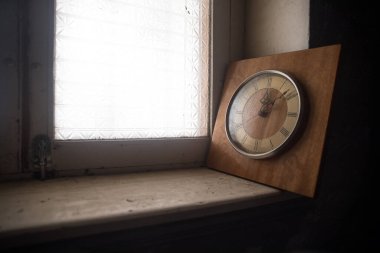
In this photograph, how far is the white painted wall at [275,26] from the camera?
1222 mm

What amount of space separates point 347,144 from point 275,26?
28.5 inches

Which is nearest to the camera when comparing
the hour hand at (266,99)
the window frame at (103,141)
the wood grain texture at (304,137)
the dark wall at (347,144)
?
the wood grain texture at (304,137)

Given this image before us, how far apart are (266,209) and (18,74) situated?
108 cm

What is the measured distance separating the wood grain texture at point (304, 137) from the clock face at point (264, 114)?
0.04 meters

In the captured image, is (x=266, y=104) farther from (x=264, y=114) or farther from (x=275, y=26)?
(x=275, y=26)

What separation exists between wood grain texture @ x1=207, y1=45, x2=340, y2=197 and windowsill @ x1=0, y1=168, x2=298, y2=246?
5 centimetres

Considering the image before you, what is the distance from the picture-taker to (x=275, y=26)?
135cm

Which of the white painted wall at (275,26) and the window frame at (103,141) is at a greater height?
the white painted wall at (275,26)

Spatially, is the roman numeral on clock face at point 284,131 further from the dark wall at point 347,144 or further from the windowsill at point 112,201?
the dark wall at point 347,144

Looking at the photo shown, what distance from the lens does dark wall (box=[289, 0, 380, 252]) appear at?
1.30m

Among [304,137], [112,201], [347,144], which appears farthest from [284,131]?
[112,201]

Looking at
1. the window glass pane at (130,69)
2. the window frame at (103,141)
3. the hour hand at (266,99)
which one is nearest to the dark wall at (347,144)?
the hour hand at (266,99)

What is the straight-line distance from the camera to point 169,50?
1.33m

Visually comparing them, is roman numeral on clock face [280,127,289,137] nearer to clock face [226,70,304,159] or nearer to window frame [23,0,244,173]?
clock face [226,70,304,159]
